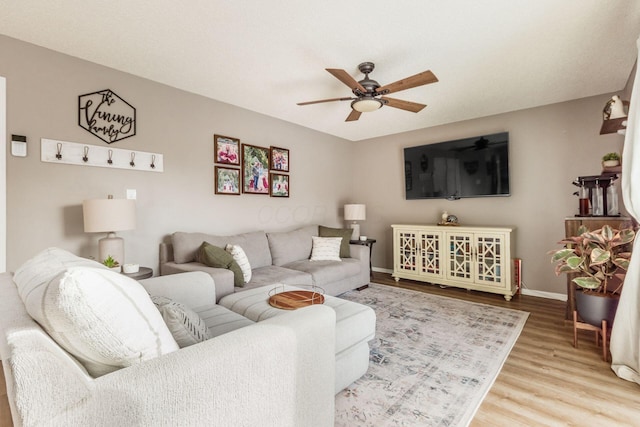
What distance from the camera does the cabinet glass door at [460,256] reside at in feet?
12.8

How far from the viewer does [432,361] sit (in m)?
2.14

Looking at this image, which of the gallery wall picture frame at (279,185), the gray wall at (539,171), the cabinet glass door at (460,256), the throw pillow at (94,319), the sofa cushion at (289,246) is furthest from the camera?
the gallery wall picture frame at (279,185)

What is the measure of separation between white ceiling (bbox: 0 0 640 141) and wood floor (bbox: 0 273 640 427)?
2.39m

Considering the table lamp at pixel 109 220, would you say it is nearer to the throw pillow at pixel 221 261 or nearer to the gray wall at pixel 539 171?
the throw pillow at pixel 221 261

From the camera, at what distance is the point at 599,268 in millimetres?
2295

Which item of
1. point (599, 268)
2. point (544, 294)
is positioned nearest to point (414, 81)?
point (599, 268)

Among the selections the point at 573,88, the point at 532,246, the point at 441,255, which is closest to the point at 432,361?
the point at 441,255

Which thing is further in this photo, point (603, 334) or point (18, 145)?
point (18, 145)

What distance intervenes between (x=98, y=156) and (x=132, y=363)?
2.51 m

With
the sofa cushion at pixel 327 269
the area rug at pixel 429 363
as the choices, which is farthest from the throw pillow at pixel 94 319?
the sofa cushion at pixel 327 269

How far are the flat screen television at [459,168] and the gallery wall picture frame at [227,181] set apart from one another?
8.88 feet

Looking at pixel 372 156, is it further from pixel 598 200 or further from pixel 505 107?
pixel 598 200

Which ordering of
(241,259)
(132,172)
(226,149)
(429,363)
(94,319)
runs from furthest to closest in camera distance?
(226,149)
(241,259)
(132,172)
(429,363)
(94,319)

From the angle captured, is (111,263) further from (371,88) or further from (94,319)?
(371,88)
